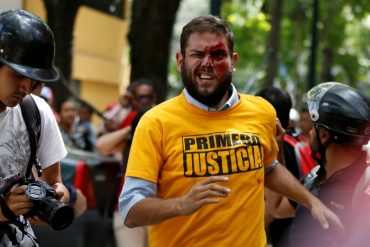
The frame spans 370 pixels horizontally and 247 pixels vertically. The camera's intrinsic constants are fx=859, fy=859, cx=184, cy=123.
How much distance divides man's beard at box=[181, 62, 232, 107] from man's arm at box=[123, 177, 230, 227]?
49cm

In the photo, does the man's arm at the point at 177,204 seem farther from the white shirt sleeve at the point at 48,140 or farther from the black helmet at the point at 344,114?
the black helmet at the point at 344,114

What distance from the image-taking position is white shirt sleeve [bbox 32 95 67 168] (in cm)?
391

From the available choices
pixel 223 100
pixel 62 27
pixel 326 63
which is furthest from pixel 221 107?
pixel 326 63

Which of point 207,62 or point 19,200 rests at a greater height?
point 207,62

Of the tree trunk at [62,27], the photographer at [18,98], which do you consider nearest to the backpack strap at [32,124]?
the photographer at [18,98]

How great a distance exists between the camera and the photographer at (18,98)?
3412 mm

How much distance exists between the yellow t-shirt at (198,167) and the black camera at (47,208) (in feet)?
1.55

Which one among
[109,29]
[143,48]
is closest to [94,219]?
[143,48]

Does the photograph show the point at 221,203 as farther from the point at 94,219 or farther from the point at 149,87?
the point at 94,219

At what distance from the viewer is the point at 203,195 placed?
3400mm

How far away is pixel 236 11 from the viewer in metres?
24.6

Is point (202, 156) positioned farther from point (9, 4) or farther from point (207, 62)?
point (9, 4)

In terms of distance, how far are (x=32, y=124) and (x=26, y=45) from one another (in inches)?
15.8

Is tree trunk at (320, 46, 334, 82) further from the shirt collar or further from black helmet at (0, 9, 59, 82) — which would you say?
black helmet at (0, 9, 59, 82)
